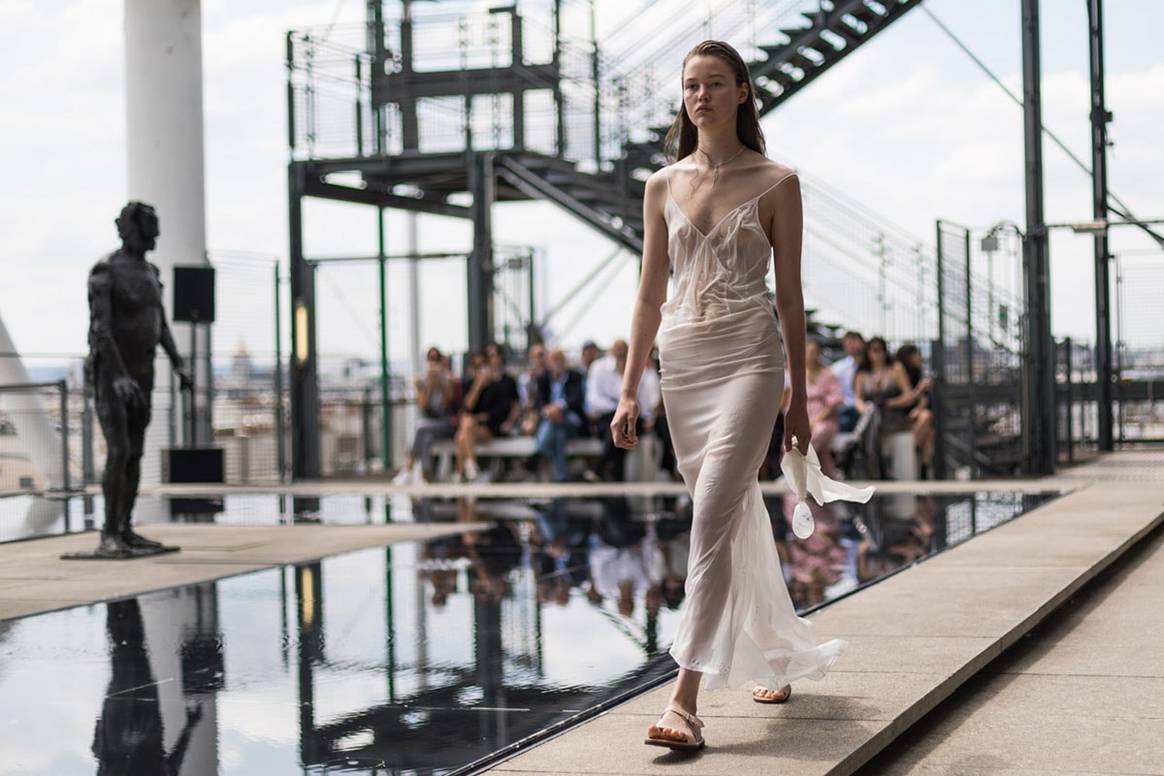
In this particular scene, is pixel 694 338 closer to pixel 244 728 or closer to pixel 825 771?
pixel 825 771

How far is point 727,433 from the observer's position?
400 cm

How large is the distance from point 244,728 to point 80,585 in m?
3.71

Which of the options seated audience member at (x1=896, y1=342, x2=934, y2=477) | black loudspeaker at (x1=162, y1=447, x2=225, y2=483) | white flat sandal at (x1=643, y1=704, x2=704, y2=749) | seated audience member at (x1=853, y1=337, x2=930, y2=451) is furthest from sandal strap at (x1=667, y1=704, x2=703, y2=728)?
black loudspeaker at (x1=162, y1=447, x2=225, y2=483)

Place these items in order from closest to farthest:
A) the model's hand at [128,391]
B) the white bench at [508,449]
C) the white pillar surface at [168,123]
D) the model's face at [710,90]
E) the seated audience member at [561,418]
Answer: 1. the model's face at [710,90]
2. the model's hand at [128,391]
3. the seated audience member at [561,418]
4. the white bench at [508,449]
5. the white pillar surface at [168,123]

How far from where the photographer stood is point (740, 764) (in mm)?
3678

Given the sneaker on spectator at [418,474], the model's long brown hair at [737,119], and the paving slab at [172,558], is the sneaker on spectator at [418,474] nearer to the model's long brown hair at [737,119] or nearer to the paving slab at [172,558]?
the paving slab at [172,558]

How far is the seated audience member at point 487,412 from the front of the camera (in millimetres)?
15797

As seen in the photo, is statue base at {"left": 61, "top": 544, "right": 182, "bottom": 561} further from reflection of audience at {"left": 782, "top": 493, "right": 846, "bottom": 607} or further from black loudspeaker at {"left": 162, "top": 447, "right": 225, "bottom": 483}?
black loudspeaker at {"left": 162, "top": 447, "right": 225, "bottom": 483}

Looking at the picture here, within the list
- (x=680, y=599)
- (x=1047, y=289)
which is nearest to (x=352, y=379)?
(x=1047, y=289)

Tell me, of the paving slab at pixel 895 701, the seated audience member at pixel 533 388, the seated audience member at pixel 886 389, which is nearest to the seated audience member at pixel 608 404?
the seated audience member at pixel 533 388

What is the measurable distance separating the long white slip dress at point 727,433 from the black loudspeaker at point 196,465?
13.2 m

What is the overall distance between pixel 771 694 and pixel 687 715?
59 cm

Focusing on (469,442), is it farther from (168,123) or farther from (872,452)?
(168,123)

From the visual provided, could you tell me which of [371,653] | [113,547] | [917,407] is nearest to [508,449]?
[917,407]
